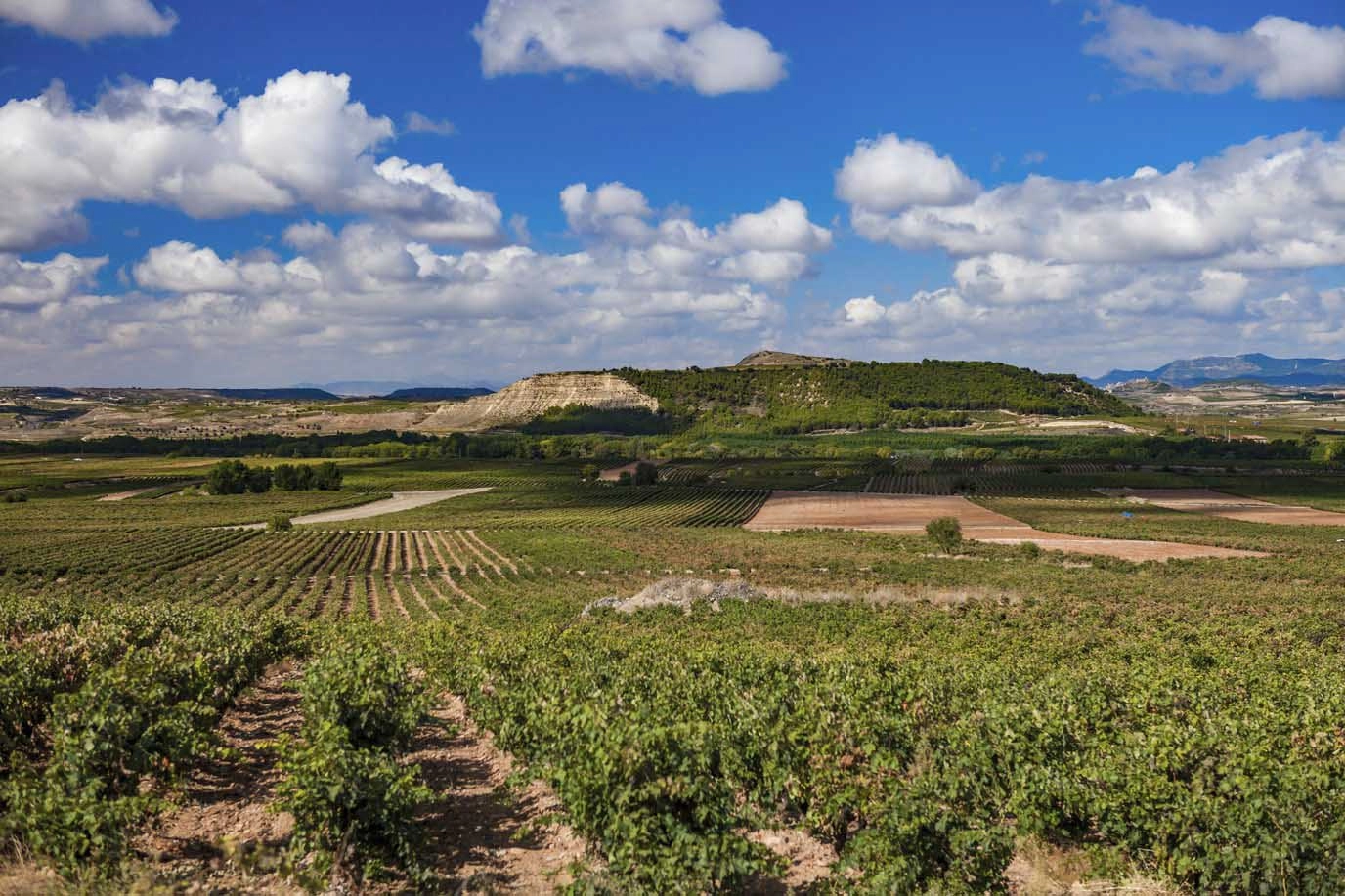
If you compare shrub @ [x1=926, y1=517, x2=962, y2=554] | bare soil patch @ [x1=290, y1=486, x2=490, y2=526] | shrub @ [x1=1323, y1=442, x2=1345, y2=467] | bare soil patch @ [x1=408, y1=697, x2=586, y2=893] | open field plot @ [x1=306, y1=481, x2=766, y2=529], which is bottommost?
bare soil patch @ [x1=290, y1=486, x2=490, y2=526]

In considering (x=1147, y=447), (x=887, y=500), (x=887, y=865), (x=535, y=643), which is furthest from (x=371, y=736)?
(x=1147, y=447)

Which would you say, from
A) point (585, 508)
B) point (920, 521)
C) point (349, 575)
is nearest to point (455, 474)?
point (585, 508)

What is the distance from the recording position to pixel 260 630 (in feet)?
81.0

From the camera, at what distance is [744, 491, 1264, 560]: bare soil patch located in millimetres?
68188

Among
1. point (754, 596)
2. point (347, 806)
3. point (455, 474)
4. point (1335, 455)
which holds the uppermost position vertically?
point (347, 806)

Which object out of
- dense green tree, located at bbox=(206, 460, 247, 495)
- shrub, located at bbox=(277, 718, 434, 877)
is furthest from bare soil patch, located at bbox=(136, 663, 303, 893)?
dense green tree, located at bbox=(206, 460, 247, 495)

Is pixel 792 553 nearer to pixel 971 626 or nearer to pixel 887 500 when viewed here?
pixel 971 626

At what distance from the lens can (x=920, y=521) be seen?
96438 millimetres

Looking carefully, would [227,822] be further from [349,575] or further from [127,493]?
[127,493]

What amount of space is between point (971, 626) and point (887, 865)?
24.3 metres

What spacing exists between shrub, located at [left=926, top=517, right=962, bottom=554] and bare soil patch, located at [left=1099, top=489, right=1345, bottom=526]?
37382 mm

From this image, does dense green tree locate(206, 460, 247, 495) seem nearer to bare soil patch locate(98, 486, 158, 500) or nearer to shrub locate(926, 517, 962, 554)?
bare soil patch locate(98, 486, 158, 500)

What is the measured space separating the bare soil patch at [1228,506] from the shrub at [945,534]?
37382mm

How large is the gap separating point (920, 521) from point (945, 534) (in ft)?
77.7
